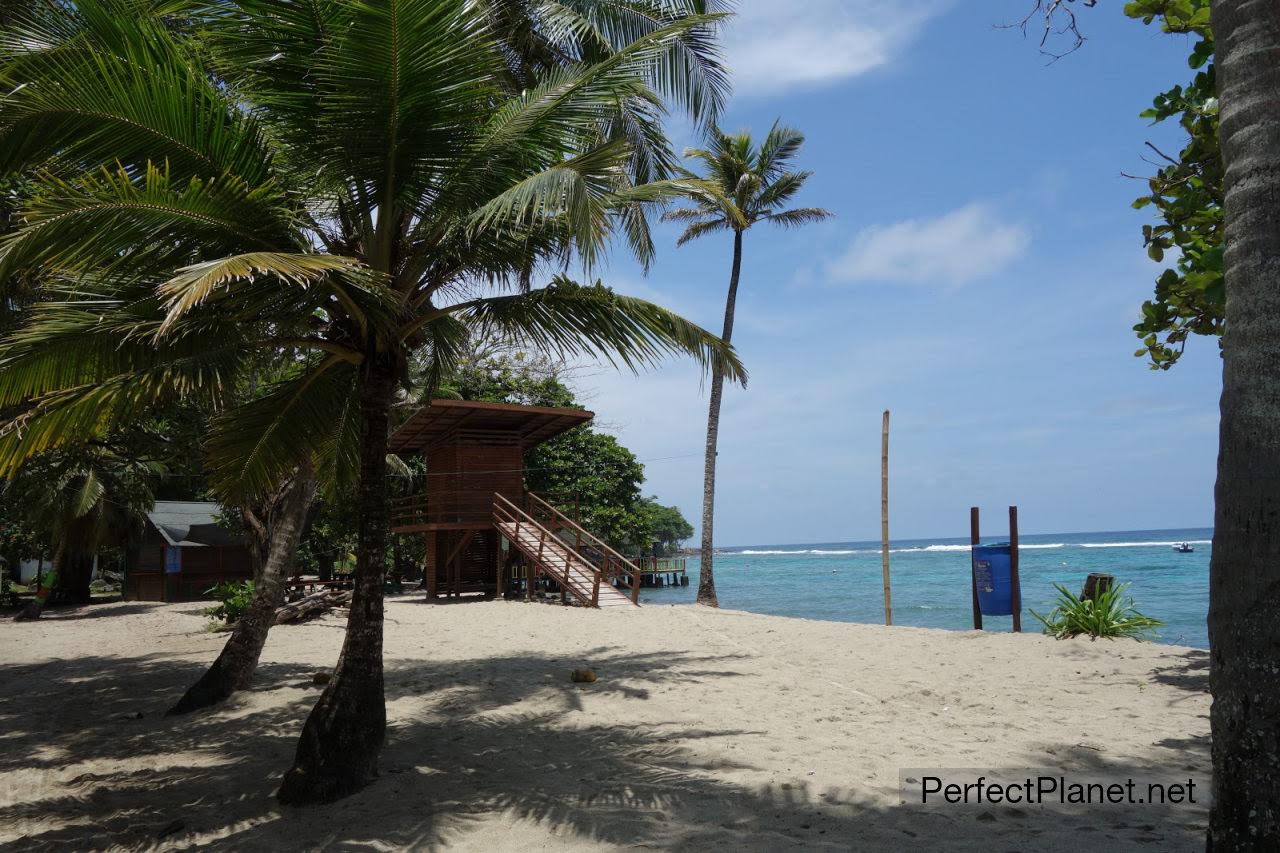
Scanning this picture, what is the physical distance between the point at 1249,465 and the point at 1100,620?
866 cm

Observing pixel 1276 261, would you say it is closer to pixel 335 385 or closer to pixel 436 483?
pixel 335 385

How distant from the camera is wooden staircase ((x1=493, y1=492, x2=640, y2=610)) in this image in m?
17.8

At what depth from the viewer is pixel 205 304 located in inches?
217

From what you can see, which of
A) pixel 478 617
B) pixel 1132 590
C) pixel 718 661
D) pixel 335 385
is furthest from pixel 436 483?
pixel 1132 590

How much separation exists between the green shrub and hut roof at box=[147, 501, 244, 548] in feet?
70.7

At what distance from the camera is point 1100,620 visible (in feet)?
33.6

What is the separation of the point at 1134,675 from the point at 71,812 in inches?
347

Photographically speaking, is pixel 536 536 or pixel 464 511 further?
pixel 464 511

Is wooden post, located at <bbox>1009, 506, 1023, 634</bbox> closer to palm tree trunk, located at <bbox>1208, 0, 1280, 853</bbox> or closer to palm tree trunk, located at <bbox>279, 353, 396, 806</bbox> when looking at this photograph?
palm tree trunk, located at <bbox>279, 353, 396, 806</bbox>

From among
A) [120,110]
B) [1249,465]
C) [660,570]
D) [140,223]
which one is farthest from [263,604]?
[660,570]

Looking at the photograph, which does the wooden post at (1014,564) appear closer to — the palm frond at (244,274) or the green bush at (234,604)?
the palm frond at (244,274)

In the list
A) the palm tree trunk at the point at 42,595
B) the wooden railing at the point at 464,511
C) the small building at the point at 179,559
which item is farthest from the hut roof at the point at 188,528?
the wooden railing at the point at 464,511

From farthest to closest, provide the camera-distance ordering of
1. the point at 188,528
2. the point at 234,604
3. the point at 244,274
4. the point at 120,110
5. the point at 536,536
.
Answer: the point at 188,528, the point at 536,536, the point at 234,604, the point at 120,110, the point at 244,274

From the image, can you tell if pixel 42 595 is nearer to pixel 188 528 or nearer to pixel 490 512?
pixel 188 528
